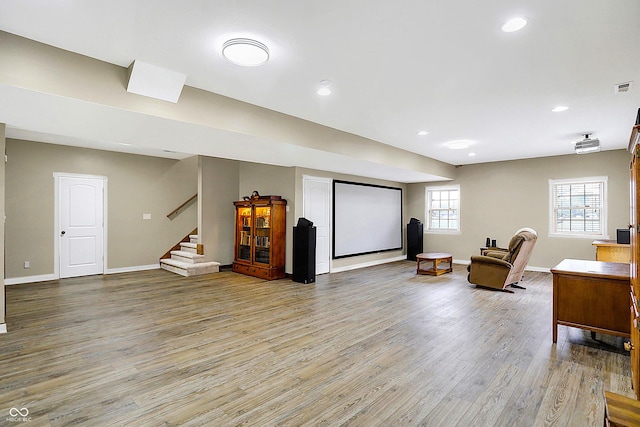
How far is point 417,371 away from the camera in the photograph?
271 cm

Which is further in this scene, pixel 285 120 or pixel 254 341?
pixel 285 120

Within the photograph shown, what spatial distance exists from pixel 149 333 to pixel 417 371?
2.88 m

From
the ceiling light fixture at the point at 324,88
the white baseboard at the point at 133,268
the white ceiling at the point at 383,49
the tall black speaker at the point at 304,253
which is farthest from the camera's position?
the white baseboard at the point at 133,268

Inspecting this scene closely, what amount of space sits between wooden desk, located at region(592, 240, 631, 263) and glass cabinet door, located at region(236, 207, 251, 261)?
6.80 metres

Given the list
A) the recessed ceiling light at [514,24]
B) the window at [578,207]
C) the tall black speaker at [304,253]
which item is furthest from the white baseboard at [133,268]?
the window at [578,207]

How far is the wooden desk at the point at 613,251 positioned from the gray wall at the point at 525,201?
1102 millimetres

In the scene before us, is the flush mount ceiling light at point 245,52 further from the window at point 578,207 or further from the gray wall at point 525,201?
the window at point 578,207

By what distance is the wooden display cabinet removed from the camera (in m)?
6.64

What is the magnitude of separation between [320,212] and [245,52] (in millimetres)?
4790

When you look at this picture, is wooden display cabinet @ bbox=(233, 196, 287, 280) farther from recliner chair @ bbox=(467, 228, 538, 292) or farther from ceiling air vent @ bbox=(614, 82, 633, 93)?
ceiling air vent @ bbox=(614, 82, 633, 93)

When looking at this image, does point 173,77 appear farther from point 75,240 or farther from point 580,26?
point 75,240

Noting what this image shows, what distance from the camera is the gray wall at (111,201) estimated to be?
5.94 m

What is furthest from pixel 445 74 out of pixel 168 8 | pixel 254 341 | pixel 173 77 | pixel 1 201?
pixel 1 201

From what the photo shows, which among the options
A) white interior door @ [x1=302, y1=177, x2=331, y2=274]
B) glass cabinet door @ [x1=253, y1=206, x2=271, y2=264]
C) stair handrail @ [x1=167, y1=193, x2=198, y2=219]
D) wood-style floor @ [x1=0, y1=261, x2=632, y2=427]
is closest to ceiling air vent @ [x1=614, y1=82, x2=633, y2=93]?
wood-style floor @ [x1=0, y1=261, x2=632, y2=427]
